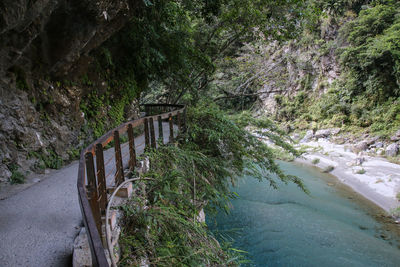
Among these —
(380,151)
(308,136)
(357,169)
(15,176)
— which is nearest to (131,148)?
(15,176)

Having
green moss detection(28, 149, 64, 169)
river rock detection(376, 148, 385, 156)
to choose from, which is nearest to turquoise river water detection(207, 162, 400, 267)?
river rock detection(376, 148, 385, 156)

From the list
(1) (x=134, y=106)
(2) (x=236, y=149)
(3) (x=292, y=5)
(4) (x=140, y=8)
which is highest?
(3) (x=292, y=5)

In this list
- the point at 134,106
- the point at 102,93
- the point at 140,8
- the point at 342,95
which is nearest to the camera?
the point at 140,8

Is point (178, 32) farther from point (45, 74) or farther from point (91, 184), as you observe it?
point (91, 184)

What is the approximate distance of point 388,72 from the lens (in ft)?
46.1

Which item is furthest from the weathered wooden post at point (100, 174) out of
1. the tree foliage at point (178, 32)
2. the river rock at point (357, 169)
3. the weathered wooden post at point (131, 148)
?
the river rock at point (357, 169)

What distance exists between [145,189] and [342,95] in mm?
18310

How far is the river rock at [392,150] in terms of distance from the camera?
36.3 ft

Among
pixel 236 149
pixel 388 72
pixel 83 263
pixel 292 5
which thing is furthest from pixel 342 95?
pixel 83 263

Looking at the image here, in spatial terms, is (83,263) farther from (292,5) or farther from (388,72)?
(388,72)

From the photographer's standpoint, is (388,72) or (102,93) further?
(388,72)

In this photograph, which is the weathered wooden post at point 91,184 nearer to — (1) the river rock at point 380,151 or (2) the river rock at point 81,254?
(2) the river rock at point 81,254

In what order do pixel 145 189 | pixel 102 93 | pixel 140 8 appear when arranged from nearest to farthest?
1. pixel 145 189
2. pixel 140 8
3. pixel 102 93

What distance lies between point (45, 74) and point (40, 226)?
3828 millimetres
